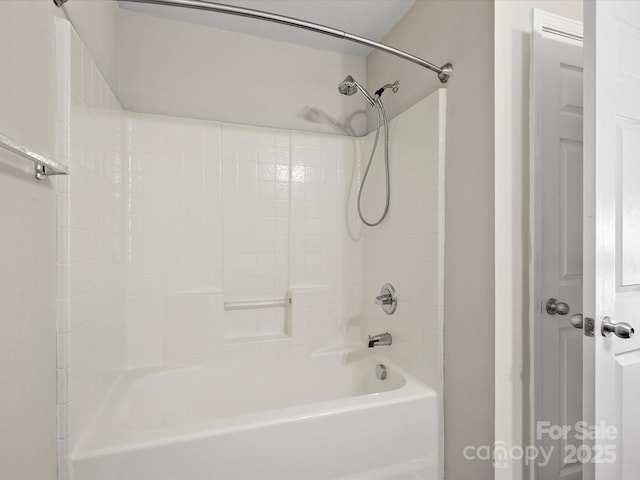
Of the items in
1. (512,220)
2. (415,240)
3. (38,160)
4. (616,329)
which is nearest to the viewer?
(38,160)

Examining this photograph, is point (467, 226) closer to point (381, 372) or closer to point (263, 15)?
point (381, 372)

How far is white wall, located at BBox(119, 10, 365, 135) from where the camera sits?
6.09 feet

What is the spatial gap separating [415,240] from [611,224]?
751 mm

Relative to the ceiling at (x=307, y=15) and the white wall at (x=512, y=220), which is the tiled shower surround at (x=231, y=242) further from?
the ceiling at (x=307, y=15)

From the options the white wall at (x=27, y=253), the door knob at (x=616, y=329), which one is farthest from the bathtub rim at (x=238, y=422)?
the door knob at (x=616, y=329)

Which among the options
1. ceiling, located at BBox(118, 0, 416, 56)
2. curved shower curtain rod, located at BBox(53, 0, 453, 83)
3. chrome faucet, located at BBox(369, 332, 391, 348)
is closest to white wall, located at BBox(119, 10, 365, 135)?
ceiling, located at BBox(118, 0, 416, 56)

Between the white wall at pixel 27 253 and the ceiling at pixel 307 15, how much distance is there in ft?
3.22

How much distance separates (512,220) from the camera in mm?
1304

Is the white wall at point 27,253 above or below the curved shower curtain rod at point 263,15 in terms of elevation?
below

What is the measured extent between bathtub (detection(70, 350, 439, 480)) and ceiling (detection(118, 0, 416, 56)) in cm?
188

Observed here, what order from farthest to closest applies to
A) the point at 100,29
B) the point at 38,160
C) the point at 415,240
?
the point at 415,240 < the point at 100,29 < the point at 38,160

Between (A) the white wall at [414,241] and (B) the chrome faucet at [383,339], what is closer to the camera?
(A) the white wall at [414,241]

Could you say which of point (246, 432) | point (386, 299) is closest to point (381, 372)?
point (386, 299)

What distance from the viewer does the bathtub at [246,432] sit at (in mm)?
1129
